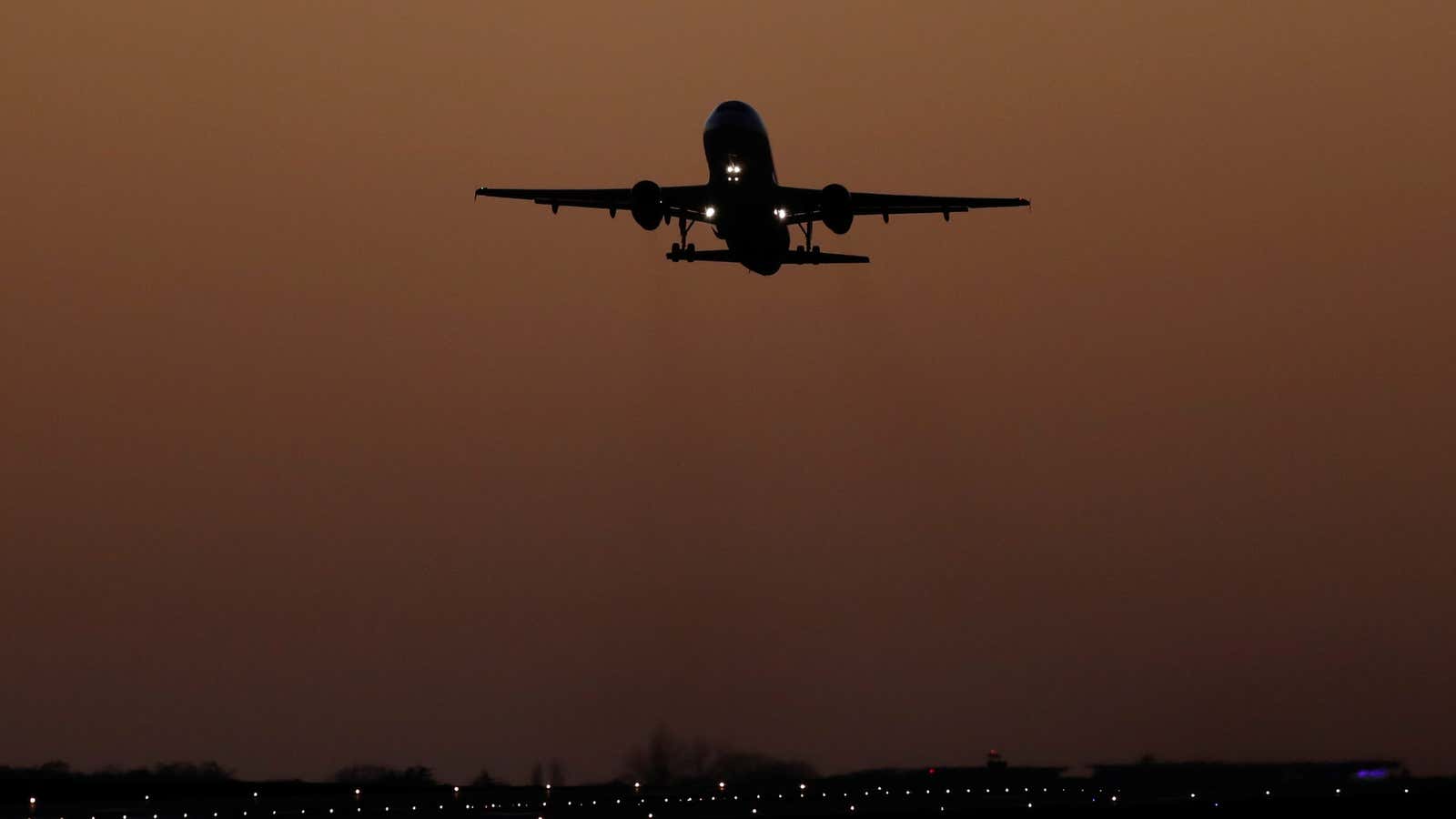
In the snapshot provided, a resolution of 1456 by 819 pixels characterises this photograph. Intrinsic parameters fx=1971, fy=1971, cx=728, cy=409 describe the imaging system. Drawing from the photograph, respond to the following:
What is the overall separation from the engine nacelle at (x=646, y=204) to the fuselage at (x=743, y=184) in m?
2.20

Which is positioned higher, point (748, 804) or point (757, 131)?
point (757, 131)

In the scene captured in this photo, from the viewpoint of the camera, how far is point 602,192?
262 feet

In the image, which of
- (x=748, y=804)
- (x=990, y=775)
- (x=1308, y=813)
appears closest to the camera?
(x=1308, y=813)

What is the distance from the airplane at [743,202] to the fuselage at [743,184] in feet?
0.12

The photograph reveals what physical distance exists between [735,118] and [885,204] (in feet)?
25.2

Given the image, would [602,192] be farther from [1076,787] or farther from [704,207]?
[1076,787]

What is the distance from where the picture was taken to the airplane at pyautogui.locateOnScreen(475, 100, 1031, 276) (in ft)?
253

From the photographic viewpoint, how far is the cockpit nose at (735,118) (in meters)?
77.5

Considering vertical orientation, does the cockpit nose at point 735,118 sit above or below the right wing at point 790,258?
above

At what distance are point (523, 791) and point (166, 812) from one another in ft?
74.1

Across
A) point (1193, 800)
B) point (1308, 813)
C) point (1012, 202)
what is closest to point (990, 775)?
point (1193, 800)

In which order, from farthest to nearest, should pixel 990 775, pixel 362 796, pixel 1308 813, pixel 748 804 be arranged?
1. pixel 990 775
2. pixel 362 796
3. pixel 748 804
4. pixel 1308 813

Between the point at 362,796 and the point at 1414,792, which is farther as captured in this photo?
the point at 362,796

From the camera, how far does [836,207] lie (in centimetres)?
7794
